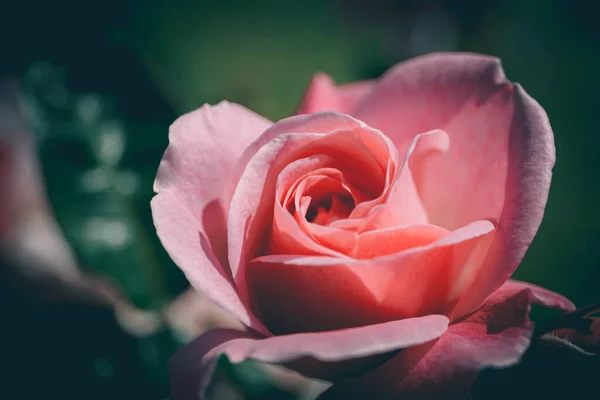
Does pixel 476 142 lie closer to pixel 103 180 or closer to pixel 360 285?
pixel 360 285

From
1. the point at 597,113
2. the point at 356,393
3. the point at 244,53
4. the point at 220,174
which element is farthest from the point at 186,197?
the point at 244,53

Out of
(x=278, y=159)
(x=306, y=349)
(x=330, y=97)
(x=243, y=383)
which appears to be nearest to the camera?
(x=306, y=349)

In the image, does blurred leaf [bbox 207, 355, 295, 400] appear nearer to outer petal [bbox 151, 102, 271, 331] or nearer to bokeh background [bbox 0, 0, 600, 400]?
bokeh background [bbox 0, 0, 600, 400]

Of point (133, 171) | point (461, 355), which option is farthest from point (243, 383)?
point (461, 355)

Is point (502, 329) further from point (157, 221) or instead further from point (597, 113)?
point (597, 113)

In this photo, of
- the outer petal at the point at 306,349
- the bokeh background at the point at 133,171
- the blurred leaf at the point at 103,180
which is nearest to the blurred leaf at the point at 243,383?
the bokeh background at the point at 133,171

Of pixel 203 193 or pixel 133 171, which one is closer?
pixel 203 193

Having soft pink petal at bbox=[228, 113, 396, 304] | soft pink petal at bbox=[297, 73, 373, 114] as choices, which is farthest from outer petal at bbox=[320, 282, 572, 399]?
Answer: soft pink petal at bbox=[297, 73, 373, 114]
